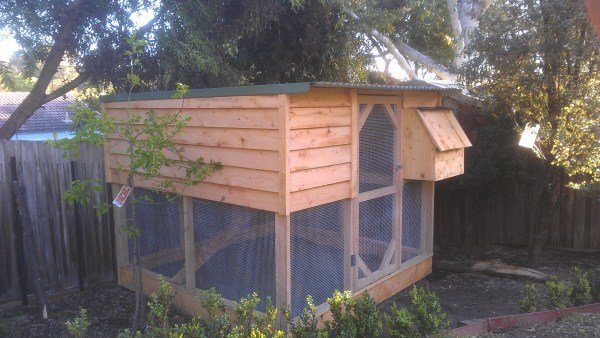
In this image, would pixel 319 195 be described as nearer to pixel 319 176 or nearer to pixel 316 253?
pixel 319 176

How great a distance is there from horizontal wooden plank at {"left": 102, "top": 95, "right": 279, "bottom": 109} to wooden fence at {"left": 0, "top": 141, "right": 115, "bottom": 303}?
38.0 inches

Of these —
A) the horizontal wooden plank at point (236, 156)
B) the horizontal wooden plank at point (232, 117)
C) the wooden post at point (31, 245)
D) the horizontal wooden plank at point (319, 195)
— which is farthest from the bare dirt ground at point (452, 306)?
the horizontal wooden plank at point (232, 117)

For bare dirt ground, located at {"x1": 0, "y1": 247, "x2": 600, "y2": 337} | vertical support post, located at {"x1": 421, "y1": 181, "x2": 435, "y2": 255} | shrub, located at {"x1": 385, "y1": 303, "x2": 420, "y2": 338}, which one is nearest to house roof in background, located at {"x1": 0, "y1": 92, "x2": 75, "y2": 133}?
bare dirt ground, located at {"x1": 0, "y1": 247, "x2": 600, "y2": 337}

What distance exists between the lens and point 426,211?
686 centimetres

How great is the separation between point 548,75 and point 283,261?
4106 mm

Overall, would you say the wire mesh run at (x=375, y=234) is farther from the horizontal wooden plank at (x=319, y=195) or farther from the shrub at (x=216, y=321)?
the shrub at (x=216, y=321)

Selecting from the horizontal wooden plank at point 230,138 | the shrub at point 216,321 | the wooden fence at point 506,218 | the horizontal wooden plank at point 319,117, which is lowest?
the wooden fence at point 506,218

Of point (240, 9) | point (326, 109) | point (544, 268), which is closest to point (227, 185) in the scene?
point (326, 109)

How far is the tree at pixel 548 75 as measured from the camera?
19.9ft

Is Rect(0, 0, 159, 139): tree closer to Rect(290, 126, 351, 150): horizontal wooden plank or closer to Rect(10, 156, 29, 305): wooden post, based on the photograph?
Rect(10, 156, 29, 305): wooden post

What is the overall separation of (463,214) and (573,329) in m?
4.57

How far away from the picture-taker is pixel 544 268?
739 cm

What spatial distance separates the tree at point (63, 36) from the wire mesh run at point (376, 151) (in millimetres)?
3749

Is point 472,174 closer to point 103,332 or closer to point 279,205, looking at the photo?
point 279,205
